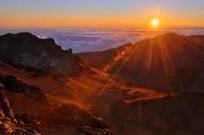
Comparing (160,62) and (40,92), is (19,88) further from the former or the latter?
(160,62)

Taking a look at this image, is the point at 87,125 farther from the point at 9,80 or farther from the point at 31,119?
the point at 9,80

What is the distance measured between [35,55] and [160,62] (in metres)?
22.9

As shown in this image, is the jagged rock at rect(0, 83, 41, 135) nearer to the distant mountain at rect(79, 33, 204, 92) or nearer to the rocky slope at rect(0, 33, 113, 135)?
the rocky slope at rect(0, 33, 113, 135)

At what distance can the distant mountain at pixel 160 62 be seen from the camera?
2453 inches

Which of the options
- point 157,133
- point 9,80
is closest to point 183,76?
point 157,133

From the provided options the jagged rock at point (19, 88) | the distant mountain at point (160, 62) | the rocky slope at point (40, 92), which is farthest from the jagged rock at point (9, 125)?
the distant mountain at point (160, 62)

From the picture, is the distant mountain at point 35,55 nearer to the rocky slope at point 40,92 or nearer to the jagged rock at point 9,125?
the rocky slope at point 40,92

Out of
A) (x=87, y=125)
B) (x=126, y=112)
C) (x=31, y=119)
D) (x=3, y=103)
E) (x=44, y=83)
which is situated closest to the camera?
(x=3, y=103)

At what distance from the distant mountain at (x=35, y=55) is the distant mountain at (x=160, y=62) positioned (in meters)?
7.90

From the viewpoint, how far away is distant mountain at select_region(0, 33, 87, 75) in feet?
173

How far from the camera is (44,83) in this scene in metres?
45.9

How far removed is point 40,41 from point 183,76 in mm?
18374

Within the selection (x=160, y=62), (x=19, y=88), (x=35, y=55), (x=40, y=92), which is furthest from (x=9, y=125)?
(x=160, y=62)

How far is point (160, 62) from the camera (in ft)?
235
